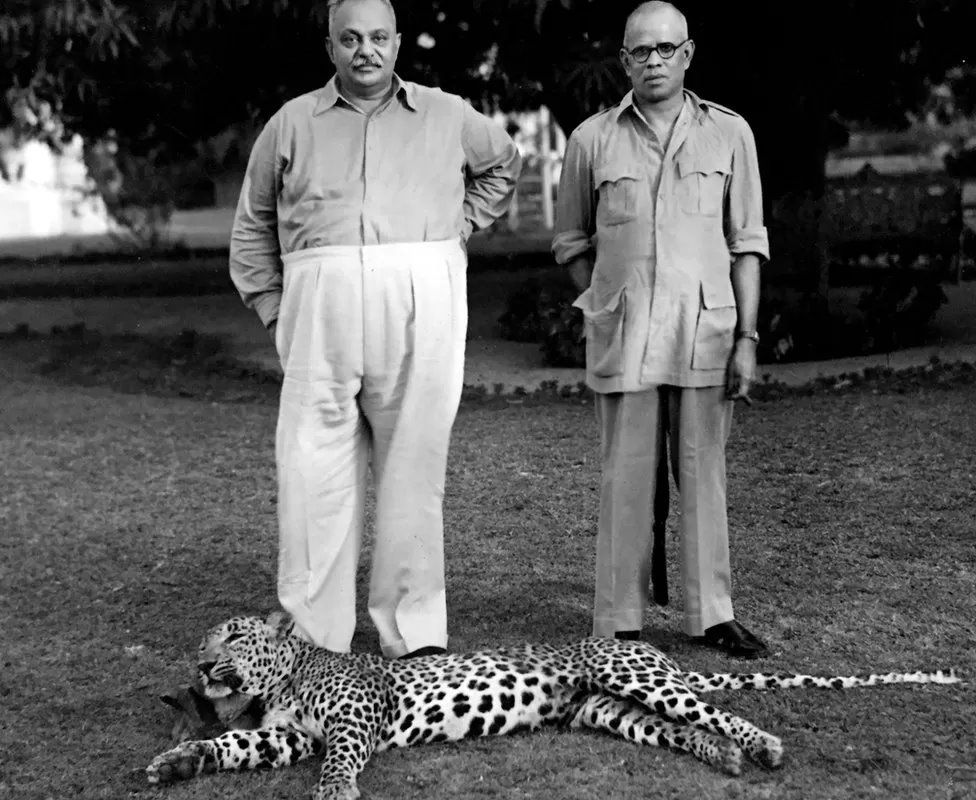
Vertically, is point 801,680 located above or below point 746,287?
below

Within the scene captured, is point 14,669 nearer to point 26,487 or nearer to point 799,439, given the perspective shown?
point 26,487

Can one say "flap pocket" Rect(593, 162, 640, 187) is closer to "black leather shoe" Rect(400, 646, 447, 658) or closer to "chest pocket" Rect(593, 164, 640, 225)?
"chest pocket" Rect(593, 164, 640, 225)

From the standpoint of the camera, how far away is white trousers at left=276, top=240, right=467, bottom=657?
5.13 meters

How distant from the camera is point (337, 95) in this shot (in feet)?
17.0

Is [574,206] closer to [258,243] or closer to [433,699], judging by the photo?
[258,243]

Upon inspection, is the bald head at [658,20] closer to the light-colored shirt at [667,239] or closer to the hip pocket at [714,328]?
the light-colored shirt at [667,239]

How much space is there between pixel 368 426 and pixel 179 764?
4.83 feet

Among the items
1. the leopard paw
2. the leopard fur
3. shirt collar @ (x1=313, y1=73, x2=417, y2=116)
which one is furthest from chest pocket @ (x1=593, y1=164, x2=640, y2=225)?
the leopard paw

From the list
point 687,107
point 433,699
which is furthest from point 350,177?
point 433,699

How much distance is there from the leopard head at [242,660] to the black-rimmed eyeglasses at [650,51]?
2360mm

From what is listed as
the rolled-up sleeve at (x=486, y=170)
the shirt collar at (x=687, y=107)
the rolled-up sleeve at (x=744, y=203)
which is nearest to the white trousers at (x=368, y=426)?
the rolled-up sleeve at (x=486, y=170)

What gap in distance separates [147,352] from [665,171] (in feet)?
32.2

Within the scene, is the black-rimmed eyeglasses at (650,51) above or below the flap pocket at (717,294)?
above

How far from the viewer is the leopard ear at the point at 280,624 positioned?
4875mm
